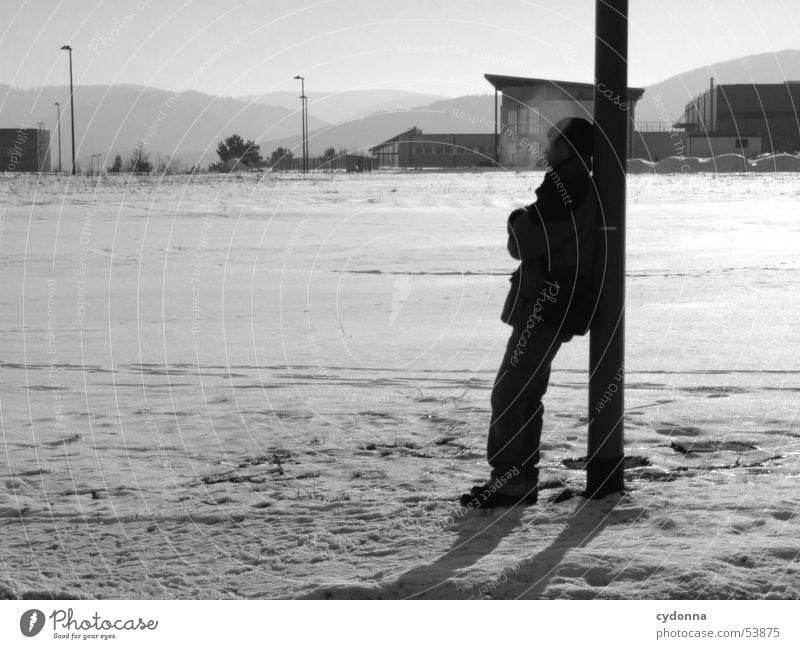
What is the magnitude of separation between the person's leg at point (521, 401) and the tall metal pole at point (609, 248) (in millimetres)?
215

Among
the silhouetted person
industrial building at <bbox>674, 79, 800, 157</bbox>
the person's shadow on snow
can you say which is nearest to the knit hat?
the silhouetted person

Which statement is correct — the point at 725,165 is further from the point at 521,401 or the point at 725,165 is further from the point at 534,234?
the point at 534,234

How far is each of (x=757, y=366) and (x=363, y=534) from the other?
4347mm

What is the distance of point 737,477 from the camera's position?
4.86 meters

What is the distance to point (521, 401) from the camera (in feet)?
14.7

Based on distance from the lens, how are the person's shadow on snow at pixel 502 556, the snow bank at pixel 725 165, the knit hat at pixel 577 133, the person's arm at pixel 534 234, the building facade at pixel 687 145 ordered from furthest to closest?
the building facade at pixel 687 145 → the snow bank at pixel 725 165 → the knit hat at pixel 577 133 → the person's arm at pixel 534 234 → the person's shadow on snow at pixel 502 556

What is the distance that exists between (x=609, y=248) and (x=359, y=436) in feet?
6.56

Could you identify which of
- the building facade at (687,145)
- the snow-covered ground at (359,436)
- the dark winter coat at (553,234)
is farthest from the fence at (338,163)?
the dark winter coat at (553,234)

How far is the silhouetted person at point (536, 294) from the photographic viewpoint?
14.1 ft

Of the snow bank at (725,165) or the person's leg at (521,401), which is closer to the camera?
the person's leg at (521,401)

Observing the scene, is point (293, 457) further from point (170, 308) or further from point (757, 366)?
point (170, 308)

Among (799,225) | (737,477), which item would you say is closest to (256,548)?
(737,477)

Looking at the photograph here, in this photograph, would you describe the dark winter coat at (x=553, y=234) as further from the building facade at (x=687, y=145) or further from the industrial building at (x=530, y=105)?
the building facade at (x=687, y=145)

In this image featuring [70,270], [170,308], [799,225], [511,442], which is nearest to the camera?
[511,442]
